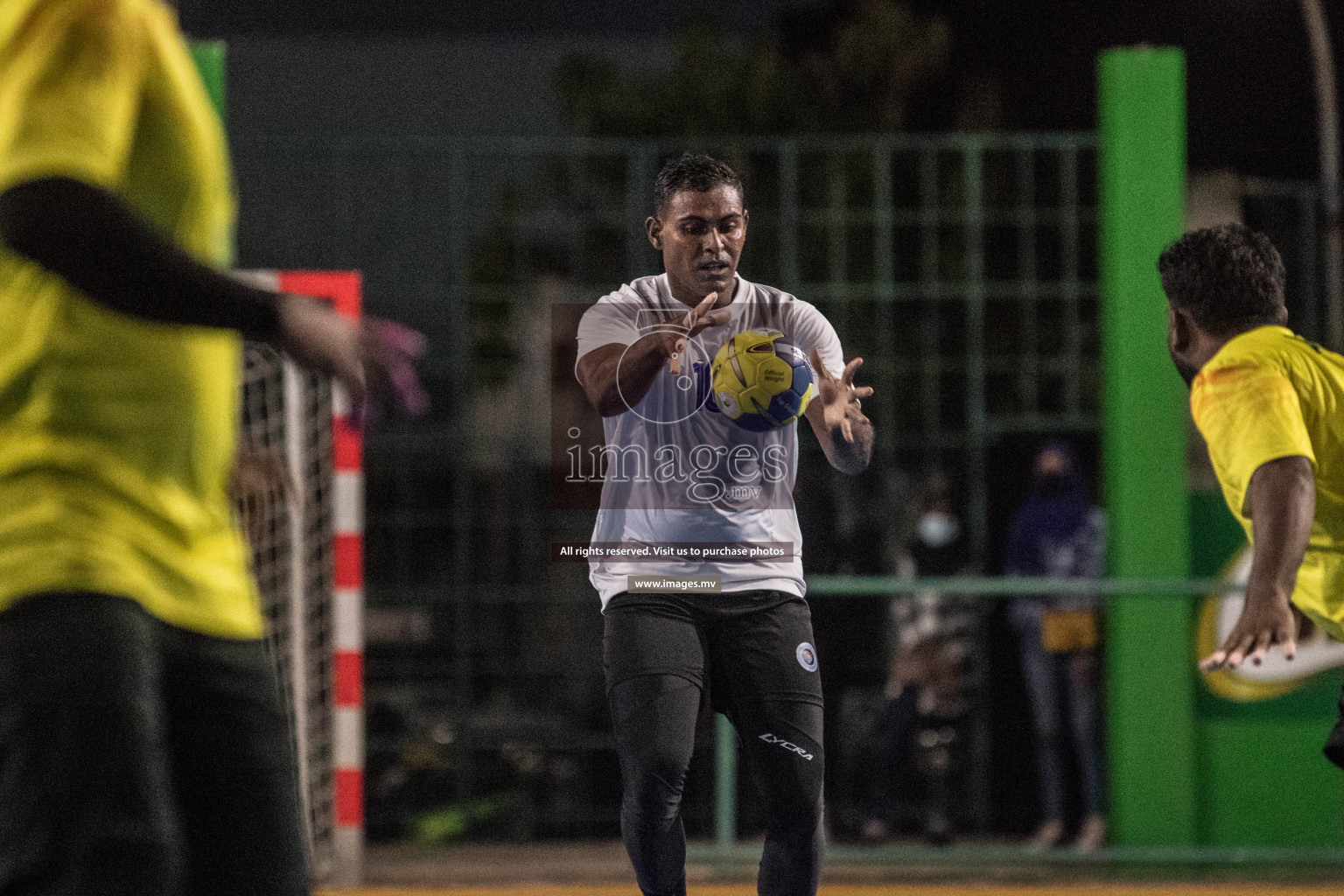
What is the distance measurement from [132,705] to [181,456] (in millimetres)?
313

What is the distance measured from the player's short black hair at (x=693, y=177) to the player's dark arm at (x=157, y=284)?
1726mm

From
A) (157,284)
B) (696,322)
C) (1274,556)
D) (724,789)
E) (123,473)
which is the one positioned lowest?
(724,789)

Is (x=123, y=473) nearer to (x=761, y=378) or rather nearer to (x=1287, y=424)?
(x=761, y=378)

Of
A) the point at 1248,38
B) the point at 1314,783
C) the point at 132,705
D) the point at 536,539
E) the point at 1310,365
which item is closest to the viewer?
the point at 132,705

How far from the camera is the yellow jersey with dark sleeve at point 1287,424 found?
3273 millimetres

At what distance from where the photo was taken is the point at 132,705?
187cm

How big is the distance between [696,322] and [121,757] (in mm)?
1899

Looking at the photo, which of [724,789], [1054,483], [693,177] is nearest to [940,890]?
[724,789]

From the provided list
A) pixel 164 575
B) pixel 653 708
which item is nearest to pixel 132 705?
pixel 164 575

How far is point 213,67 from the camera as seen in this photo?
23.4 feet

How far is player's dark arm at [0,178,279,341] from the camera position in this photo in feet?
6.00

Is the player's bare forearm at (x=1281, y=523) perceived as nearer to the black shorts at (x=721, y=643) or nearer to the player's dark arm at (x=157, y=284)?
the black shorts at (x=721, y=643)

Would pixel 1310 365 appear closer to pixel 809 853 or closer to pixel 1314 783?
pixel 809 853

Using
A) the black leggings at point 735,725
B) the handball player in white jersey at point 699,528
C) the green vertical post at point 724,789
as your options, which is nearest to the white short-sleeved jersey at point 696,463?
the handball player in white jersey at point 699,528
